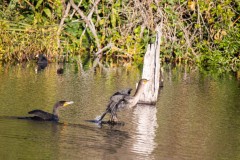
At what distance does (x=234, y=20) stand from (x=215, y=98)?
30.9 ft

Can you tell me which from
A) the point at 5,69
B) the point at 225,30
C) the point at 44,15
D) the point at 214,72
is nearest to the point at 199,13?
the point at 225,30

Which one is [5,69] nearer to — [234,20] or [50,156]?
[234,20]

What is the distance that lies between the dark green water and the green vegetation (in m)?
3.24

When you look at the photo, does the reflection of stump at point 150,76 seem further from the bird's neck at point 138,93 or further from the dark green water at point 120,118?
the bird's neck at point 138,93

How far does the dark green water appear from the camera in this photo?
14.4 m

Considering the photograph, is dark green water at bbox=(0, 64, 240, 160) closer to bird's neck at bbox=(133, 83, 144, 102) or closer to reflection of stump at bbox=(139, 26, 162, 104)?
reflection of stump at bbox=(139, 26, 162, 104)

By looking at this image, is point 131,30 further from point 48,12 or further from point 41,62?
point 41,62

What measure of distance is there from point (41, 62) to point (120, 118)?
30.8 ft

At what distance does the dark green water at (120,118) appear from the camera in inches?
565

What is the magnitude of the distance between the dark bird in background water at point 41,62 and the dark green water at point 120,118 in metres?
1.09

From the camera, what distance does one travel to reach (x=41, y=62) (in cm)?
2641

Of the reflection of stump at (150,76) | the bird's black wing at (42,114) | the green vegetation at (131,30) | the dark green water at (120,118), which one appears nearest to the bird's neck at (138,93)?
the dark green water at (120,118)

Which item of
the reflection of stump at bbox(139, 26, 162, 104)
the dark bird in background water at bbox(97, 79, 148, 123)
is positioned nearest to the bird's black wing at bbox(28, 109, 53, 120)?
the dark bird in background water at bbox(97, 79, 148, 123)

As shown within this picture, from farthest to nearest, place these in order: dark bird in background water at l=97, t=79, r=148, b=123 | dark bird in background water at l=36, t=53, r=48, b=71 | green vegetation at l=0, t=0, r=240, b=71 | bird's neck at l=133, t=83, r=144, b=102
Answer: green vegetation at l=0, t=0, r=240, b=71 → dark bird in background water at l=36, t=53, r=48, b=71 → bird's neck at l=133, t=83, r=144, b=102 → dark bird in background water at l=97, t=79, r=148, b=123
